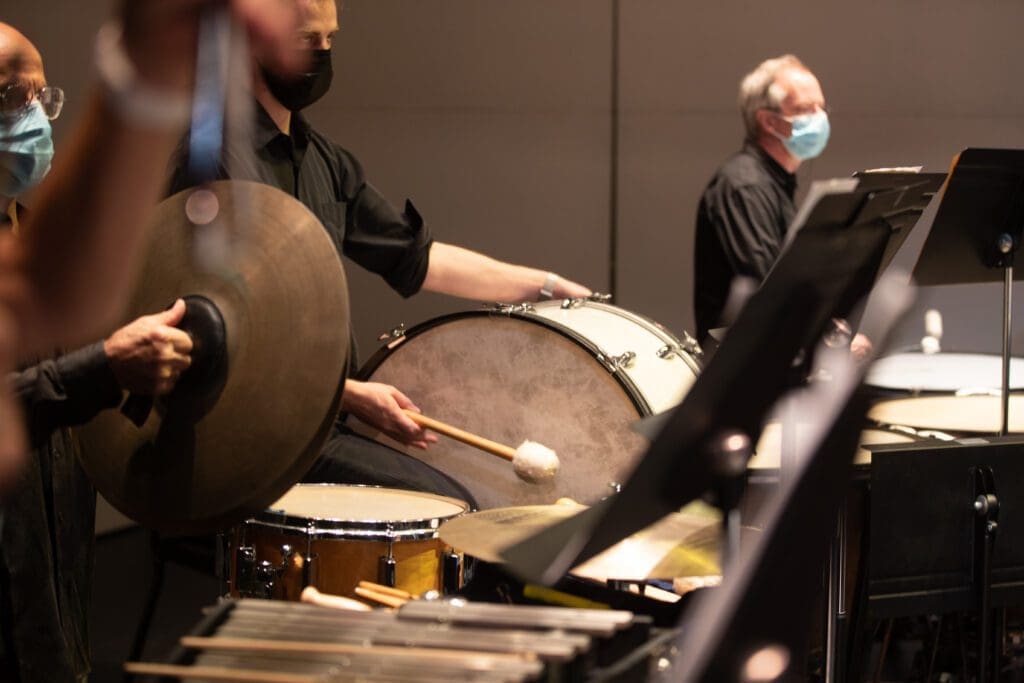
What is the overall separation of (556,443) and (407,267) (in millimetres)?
734

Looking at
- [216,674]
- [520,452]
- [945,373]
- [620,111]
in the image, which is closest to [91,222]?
[216,674]

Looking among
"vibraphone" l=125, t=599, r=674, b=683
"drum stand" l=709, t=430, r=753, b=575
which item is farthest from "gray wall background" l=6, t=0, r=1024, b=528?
"vibraphone" l=125, t=599, r=674, b=683

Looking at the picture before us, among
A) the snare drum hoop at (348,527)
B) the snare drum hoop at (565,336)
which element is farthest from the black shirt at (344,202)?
the snare drum hoop at (348,527)

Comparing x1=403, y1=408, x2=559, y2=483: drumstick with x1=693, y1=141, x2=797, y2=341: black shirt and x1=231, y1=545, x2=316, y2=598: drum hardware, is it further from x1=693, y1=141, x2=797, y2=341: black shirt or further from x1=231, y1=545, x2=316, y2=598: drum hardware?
x1=693, y1=141, x2=797, y2=341: black shirt

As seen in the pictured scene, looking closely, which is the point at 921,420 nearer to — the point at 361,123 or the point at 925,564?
the point at 925,564

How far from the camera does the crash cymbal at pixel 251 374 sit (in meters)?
2.16

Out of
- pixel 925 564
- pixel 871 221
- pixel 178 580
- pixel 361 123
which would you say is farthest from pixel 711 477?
pixel 361 123

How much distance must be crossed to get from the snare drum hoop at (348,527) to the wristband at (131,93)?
1704 mm

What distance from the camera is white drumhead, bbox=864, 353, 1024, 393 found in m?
3.95

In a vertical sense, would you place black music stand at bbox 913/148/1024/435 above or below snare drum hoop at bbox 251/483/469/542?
above

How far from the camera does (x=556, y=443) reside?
3.13 metres

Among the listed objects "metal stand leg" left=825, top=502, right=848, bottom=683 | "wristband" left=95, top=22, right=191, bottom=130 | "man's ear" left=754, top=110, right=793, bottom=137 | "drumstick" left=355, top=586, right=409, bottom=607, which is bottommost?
"metal stand leg" left=825, top=502, right=848, bottom=683

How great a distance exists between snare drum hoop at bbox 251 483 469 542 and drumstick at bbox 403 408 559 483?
34 cm

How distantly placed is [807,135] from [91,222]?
4088 mm
